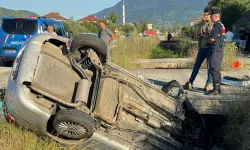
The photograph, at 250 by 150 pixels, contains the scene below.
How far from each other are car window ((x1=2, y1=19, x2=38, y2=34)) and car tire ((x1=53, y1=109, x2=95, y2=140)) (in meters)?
9.98

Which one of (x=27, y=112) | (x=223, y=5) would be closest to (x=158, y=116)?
(x=27, y=112)

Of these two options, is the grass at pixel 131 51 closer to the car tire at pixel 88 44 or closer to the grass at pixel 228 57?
the grass at pixel 228 57

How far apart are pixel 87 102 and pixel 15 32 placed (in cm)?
995

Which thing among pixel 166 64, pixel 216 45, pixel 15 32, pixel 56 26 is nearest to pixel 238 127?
pixel 216 45

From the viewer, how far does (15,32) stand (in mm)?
13070

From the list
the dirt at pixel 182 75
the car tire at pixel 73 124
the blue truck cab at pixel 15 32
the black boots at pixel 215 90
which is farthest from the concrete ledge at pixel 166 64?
the car tire at pixel 73 124

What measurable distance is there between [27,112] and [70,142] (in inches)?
22.0

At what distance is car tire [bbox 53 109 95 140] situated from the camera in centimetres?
354

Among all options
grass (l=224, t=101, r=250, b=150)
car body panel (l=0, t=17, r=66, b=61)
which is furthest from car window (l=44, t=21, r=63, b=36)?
grass (l=224, t=101, r=250, b=150)

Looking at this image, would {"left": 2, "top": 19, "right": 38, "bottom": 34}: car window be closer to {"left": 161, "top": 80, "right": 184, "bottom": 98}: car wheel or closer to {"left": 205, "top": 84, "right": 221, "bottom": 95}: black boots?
{"left": 205, "top": 84, "right": 221, "bottom": 95}: black boots

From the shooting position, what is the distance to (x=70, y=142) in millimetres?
3797

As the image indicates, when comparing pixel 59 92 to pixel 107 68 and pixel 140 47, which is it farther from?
pixel 140 47

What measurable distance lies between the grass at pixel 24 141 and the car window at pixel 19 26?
9666 millimetres

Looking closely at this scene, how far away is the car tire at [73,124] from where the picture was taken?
11.6 ft
